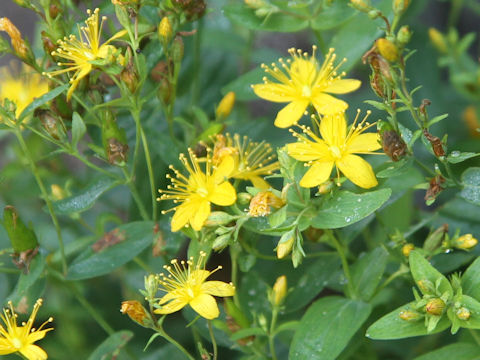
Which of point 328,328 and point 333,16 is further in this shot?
point 333,16

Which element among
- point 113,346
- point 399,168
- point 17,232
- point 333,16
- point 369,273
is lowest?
point 113,346

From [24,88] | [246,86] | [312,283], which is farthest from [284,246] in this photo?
[24,88]

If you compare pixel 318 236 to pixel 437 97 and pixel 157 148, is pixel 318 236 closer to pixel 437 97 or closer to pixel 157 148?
pixel 157 148

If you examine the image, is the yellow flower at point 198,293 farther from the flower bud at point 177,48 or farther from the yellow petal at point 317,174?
the flower bud at point 177,48

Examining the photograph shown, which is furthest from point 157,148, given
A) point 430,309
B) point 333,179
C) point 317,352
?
point 430,309

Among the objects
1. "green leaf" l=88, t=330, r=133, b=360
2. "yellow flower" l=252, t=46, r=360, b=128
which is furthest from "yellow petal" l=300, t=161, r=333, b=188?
"green leaf" l=88, t=330, r=133, b=360

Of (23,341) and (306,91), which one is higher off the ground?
(306,91)

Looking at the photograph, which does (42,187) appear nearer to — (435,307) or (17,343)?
(17,343)
